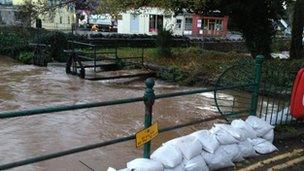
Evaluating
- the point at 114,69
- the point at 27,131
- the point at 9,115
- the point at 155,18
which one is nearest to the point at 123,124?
the point at 27,131

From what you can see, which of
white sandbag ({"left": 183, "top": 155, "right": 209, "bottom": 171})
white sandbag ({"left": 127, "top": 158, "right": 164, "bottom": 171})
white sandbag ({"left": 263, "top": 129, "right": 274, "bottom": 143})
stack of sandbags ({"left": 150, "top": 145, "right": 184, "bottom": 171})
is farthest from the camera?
white sandbag ({"left": 263, "top": 129, "right": 274, "bottom": 143})

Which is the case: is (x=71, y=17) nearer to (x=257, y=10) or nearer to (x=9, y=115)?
(x=257, y=10)

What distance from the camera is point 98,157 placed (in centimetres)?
713

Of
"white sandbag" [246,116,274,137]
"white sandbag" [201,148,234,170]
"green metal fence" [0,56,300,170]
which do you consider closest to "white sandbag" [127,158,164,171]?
"green metal fence" [0,56,300,170]

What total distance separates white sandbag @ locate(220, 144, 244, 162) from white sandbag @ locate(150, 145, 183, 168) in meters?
0.92

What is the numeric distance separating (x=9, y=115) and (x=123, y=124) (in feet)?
18.8

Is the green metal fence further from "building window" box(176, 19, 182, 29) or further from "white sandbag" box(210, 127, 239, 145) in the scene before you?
"building window" box(176, 19, 182, 29)

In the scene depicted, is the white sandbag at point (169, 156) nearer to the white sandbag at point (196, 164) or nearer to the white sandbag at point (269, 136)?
the white sandbag at point (196, 164)

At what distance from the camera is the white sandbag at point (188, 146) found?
5.34 meters

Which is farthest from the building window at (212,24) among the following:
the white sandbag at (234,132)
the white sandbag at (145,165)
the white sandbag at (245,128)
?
the white sandbag at (145,165)

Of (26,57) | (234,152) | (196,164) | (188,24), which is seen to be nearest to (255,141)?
(234,152)

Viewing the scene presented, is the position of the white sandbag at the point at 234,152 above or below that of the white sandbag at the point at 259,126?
below

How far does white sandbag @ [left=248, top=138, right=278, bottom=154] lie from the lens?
21.3 feet

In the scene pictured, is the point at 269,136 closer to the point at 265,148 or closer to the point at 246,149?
the point at 265,148
